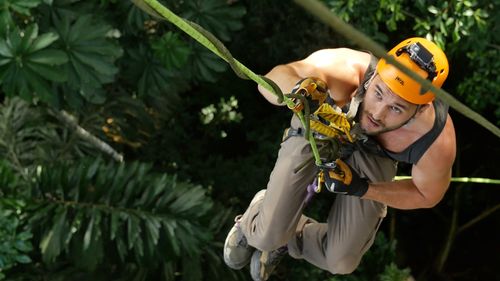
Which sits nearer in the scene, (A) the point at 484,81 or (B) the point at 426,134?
(B) the point at 426,134

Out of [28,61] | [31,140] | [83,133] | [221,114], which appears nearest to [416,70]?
[28,61]

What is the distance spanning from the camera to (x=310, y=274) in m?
4.40

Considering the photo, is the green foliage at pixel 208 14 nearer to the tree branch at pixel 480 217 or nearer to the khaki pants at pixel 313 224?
the khaki pants at pixel 313 224

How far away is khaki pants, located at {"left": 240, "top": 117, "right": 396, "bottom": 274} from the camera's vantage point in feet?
8.25

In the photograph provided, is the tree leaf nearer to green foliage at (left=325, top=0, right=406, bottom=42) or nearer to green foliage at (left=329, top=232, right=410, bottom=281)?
green foliage at (left=325, top=0, right=406, bottom=42)

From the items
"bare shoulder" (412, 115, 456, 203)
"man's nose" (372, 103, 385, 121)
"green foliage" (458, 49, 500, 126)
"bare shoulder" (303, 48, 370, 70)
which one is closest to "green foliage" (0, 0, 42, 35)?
"bare shoulder" (303, 48, 370, 70)

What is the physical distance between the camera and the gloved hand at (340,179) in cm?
221

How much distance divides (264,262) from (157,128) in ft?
8.19

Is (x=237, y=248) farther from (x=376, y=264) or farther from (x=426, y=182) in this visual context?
(x=376, y=264)

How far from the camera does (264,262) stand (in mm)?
3021

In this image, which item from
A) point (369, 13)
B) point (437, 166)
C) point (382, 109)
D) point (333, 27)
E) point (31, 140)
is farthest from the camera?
point (31, 140)

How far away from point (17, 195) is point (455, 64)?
10.2 ft

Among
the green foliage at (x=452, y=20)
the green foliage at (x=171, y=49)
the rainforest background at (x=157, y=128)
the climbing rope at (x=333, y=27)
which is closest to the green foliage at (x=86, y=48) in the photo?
the rainforest background at (x=157, y=128)

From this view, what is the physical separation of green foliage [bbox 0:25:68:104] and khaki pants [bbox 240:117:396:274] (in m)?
1.21
